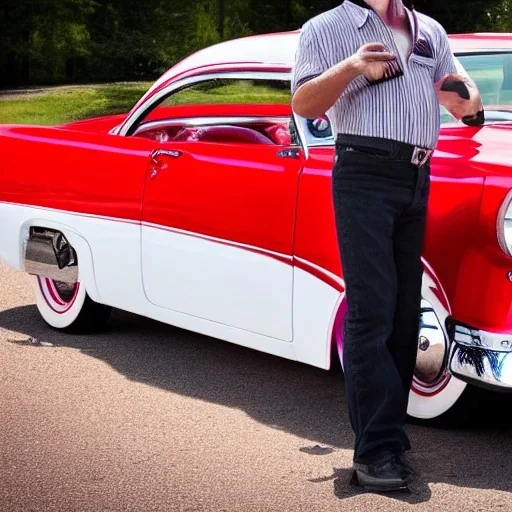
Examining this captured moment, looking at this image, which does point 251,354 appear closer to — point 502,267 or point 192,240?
point 192,240

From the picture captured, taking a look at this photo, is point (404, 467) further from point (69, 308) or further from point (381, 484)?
point (69, 308)

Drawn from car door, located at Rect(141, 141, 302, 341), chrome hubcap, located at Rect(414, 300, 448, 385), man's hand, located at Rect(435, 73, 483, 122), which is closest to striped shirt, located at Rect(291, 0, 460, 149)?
man's hand, located at Rect(435, 73, 483, 122)

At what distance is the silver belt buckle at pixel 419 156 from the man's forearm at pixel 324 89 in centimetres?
31

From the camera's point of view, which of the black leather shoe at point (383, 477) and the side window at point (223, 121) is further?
the side window at point (223, 121)

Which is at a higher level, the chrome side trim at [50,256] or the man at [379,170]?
the man at [379,170]

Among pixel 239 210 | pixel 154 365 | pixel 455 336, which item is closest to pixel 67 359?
pixel 154 365

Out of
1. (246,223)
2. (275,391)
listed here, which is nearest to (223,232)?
(246,223)

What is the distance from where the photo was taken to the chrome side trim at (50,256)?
6.54 meters

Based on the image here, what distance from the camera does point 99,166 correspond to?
20.4ft

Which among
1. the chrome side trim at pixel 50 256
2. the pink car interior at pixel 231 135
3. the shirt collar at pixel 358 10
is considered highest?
the shirt collar at pixel 358 10

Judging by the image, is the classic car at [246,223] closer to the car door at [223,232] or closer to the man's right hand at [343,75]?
the car door at [223,232]

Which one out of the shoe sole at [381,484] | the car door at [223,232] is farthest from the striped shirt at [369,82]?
A: the shoe sole at [381,484]

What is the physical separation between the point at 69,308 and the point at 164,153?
4.07 feet

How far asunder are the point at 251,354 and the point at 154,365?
486 mm
